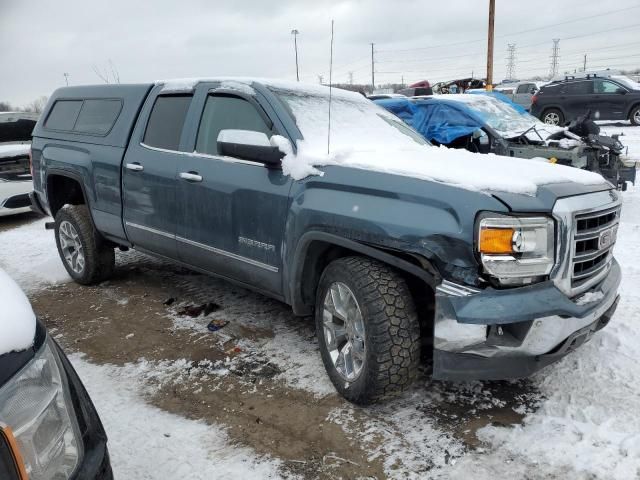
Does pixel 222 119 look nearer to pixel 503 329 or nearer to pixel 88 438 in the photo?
pixel 503 329

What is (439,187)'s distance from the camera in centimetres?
250

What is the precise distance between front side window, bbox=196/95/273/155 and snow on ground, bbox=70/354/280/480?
5.69ft

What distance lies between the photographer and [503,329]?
2418 mm

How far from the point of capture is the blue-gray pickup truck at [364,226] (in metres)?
2.38

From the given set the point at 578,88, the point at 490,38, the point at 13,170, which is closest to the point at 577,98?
the point at 578,88

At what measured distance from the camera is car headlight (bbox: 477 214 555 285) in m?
2.33

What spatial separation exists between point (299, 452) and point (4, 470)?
156 cm

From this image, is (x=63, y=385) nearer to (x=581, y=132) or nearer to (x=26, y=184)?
(x=26, y=184)

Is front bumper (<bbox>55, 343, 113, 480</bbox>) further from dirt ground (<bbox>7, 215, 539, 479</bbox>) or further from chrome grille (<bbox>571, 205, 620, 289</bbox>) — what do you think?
chrome grille (<bbox>571, 205, 620, 289</bbox>)

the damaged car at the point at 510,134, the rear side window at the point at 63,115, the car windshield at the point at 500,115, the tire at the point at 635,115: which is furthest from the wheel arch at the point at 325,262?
the tire at the point at 635,115

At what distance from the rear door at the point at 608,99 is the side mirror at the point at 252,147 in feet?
58.1

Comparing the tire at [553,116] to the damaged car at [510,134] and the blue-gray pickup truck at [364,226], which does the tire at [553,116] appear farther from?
the blue-gray pickup truck at [364,226]

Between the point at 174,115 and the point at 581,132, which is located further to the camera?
the point at 581,132

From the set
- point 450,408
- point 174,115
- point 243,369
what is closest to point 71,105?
point 174,115
